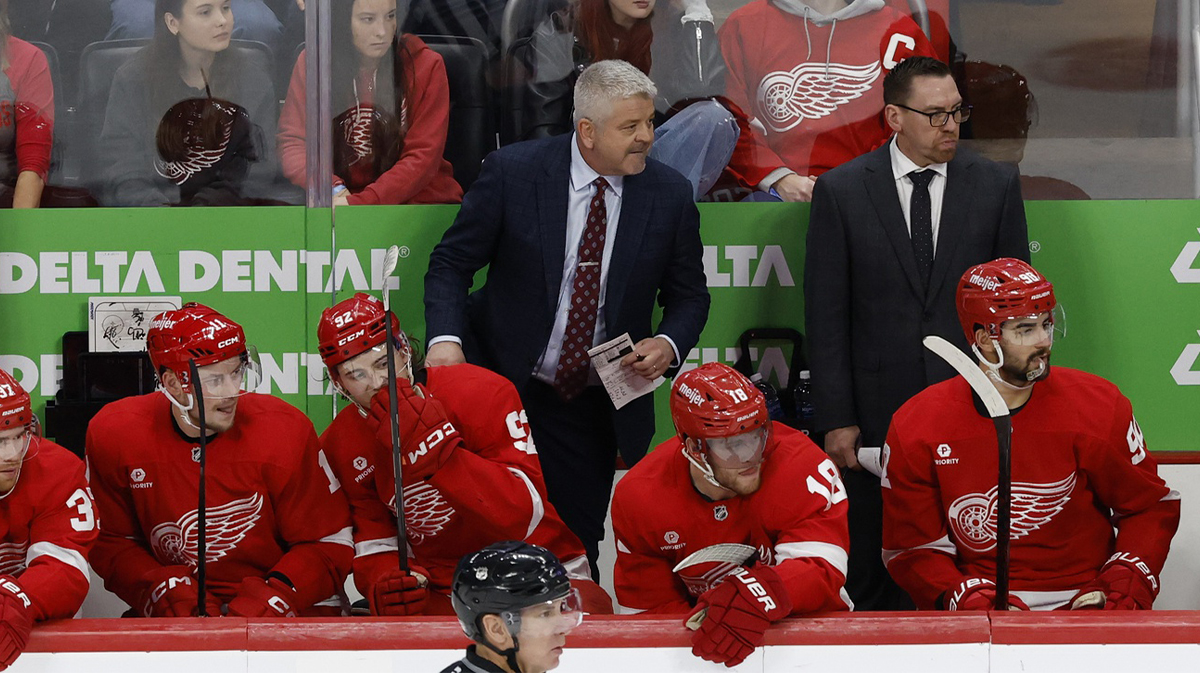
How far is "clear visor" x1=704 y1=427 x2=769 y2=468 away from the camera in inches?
118

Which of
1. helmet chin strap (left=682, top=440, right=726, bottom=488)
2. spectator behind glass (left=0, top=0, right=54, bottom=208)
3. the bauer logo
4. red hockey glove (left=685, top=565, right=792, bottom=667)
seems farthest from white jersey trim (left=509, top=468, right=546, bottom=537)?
spectator behind glass (left=0, top=0, right=54, bottom=208)

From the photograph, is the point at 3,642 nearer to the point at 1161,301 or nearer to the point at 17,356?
the point at 17,356

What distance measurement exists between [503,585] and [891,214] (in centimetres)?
224

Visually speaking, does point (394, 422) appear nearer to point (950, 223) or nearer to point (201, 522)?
point (201, 522)

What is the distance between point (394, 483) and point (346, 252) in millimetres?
1171

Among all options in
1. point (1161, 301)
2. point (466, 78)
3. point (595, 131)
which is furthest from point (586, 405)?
point (1161, 301)

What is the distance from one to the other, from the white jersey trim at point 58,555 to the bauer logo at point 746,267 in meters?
2.04

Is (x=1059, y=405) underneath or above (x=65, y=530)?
above

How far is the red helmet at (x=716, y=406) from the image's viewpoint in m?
2.98

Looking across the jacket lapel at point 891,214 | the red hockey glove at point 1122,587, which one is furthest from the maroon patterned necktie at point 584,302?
the red hockey glove at point 1122,587

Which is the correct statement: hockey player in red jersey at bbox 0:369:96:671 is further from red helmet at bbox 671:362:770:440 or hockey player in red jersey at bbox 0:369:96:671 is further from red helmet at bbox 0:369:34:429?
red helmet at bbox 671:362:770:440

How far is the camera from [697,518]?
3137 millimetres

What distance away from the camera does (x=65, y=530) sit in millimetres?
3025

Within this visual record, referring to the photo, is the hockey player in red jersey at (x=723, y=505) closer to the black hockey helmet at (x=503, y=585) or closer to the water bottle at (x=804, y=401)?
the black hockey helmet at (x=503, y=585)
